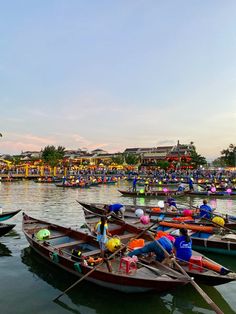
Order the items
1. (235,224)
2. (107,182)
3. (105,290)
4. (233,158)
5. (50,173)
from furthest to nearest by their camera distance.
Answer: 1. (233,158)
2. (50,173)
3. (107,182)
4. (235,224)
5. (105,290)

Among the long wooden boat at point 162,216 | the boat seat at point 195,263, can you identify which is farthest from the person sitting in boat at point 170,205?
the boat seat at point 195,263

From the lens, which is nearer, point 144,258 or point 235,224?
point 144,258

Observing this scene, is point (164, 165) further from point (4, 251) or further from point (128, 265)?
point (128, 265)

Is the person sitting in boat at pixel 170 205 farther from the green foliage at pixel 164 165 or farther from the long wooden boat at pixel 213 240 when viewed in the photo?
the green foliage at pixel 164 165

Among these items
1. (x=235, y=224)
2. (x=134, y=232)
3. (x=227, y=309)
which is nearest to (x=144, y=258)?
(x=227, y=309)

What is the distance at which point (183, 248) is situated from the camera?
9406mm

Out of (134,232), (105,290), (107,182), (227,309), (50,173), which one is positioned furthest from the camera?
(50,173)

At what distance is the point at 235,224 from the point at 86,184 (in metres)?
38.1

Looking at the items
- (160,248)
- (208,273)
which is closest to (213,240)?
(208,273)

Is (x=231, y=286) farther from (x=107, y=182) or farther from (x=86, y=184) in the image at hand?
(x=107, y=182)

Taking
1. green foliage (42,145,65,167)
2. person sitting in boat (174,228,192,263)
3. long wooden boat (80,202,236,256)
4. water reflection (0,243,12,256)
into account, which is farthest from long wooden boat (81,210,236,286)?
green foliage (42,145,65,167)

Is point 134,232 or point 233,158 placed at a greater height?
point 233,158

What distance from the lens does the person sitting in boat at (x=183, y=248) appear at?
9391mm

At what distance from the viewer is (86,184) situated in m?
51.6
